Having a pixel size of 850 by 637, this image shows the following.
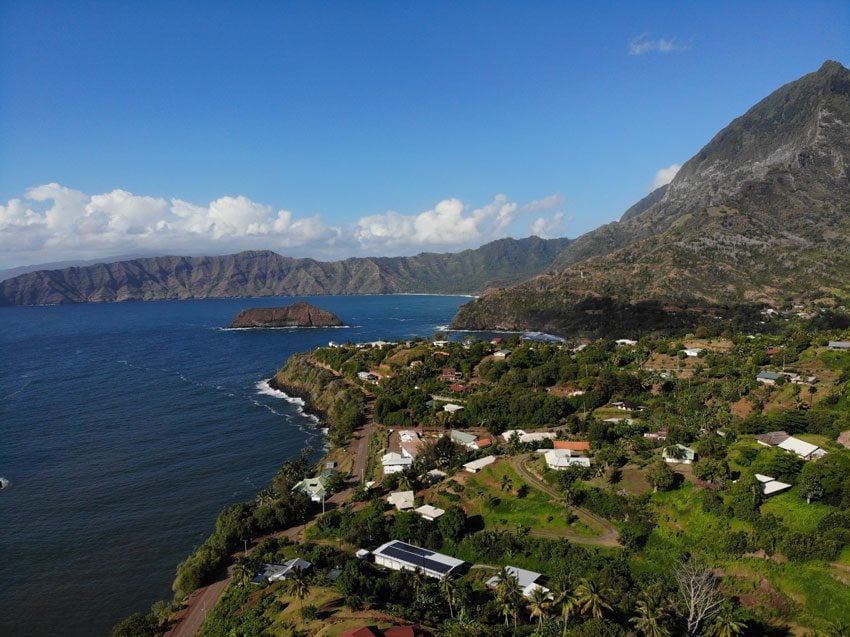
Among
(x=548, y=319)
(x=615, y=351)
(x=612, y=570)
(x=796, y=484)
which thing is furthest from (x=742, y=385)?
(x=548, y=319)

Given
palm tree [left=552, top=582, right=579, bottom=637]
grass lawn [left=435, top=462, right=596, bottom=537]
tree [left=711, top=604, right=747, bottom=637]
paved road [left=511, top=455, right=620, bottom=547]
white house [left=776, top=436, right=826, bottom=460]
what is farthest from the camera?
white house [left=776, top=436, right=826, bottom=460]

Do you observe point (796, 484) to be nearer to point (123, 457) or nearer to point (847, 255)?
point (123, 457)

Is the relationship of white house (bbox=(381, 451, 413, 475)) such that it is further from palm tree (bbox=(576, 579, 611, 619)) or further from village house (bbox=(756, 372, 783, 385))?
village house (bbox=(756, 372, 783, 385))

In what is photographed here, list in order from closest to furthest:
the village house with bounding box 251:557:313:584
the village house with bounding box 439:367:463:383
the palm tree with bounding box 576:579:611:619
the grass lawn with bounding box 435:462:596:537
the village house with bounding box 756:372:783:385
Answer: the palm tree with bounding box 576:579:611:619 < the village house with bounding box 251:557:313:584 < the grass lawn with bounding box 435:462:596:537 < the village house with bounding box 756:372:783:385 < the village house with bounding box 439:367:463:383

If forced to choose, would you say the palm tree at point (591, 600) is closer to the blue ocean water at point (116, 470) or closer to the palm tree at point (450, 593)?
the palm tree at point (450, 593)

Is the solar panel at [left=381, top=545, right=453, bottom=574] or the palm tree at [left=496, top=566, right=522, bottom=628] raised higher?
the palm tree at [left=496, top=566, right=522, bottom=628]

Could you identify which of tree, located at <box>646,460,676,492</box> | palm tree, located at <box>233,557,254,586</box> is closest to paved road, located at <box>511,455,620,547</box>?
tree, located at <box>646,460,676,492</box>

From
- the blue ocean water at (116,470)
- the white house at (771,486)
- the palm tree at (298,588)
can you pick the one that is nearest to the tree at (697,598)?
the white house at (771,486)
